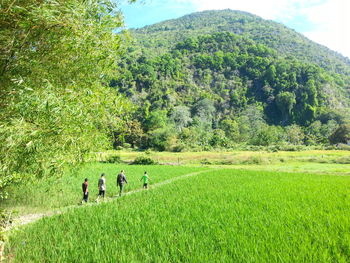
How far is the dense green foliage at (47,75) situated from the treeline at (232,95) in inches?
2549

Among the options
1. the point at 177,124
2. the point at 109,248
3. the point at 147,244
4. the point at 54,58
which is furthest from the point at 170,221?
the point at 177,124

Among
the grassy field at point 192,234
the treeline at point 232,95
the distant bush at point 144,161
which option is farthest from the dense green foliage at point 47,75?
the treeline at point 232,95

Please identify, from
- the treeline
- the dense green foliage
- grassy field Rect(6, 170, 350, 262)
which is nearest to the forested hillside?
→ the treeline

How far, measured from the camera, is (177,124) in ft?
299

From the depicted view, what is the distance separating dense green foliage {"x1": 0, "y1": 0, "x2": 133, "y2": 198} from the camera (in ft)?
16.4

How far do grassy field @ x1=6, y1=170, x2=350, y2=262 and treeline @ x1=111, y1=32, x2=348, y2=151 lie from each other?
6246 centimetres

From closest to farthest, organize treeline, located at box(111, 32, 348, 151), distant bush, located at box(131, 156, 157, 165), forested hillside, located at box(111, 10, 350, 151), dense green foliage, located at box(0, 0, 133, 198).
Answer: dense green foliage, located at box(0, 0, 133, 198), distant bush, located at box(131, 156, 157, 165), forested hillside, located at box(111, 10, 350, 151), treeline, located at box(111, 32, 348, 151)

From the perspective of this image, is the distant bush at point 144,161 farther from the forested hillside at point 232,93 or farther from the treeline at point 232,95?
the treeline at point 232,95

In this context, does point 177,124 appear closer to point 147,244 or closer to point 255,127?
point 255,127

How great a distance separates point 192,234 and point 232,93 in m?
132

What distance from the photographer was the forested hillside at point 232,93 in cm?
8581

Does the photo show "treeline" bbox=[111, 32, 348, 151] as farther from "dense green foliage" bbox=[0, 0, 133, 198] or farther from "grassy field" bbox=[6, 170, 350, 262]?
"dense green foliage" bbox=[0, 0, 133, 198]

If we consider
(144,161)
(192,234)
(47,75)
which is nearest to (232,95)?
(144,161)

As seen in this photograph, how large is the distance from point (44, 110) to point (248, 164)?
120ft
